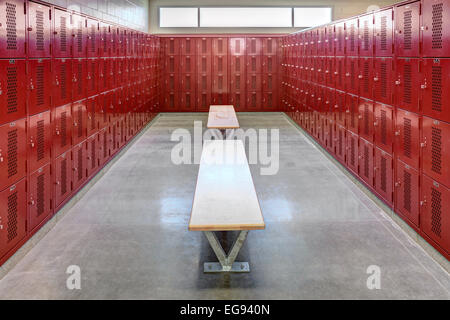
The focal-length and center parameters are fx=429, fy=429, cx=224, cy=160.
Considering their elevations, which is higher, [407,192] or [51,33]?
[51,33]

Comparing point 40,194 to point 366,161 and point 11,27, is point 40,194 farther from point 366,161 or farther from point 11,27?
point 366,161

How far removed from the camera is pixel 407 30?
13.6 ft

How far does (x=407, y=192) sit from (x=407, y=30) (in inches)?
61.6

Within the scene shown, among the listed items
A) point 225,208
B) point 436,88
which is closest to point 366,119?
point 436,88

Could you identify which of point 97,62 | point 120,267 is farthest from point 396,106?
point 97,62

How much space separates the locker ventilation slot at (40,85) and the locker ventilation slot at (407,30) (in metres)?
3.49

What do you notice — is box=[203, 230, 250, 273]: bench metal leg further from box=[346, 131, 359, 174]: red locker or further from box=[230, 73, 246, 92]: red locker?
box=[230, 73, 246, 92]: red locker

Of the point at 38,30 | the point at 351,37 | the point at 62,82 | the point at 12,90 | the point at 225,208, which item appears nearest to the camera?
the point at 225,208

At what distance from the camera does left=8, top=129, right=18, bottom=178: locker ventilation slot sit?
345 centimetres

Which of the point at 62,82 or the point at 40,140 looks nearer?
the point at 40,140

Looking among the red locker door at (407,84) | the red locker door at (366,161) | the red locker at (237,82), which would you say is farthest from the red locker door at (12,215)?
the red locker at (237,82)

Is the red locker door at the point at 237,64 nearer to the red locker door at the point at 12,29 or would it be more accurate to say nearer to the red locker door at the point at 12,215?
the red locker door at the point at 12,29

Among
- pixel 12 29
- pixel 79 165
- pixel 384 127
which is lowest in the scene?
pixel 79 165

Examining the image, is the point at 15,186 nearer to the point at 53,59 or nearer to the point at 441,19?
the point at 53,59
